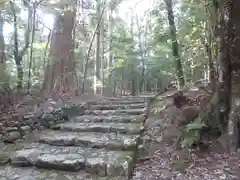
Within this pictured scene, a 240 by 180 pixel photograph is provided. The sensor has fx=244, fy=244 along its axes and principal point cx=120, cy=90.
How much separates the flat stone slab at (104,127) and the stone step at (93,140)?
139mm

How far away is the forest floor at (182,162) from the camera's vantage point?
2.82 meters

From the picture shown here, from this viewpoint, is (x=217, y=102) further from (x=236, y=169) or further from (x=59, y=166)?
(x=59, y=166)

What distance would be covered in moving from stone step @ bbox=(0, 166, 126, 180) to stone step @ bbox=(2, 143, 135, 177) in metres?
0.07

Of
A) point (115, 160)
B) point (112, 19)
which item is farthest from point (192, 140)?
point (112, 19)

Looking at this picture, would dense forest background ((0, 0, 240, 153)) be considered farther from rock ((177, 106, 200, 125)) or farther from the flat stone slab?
the flat stone slab

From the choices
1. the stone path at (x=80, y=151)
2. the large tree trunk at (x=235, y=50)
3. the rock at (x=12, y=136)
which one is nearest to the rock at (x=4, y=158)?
the stone path at (x=80, y=151)

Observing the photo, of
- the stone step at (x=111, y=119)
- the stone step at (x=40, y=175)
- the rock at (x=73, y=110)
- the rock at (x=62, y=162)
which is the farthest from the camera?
the rock at (x=73, y=110)

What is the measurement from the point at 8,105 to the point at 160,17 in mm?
5564

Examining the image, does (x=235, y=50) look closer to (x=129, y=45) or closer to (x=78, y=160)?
(x=78, y=160)

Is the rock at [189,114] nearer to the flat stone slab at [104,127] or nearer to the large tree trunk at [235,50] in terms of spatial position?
the large tree trunk at [235,50]

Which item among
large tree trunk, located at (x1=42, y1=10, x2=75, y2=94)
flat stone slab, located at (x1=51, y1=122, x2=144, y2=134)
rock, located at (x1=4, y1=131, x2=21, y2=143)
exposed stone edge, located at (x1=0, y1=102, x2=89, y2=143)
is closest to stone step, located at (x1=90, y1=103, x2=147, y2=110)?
flat stone slab, located at (x1=51, y1=122, x2=144, y2=134)

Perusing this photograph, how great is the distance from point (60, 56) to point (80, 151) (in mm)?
4765

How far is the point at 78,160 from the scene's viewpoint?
338 cm

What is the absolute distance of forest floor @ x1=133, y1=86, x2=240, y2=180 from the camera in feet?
9.25
